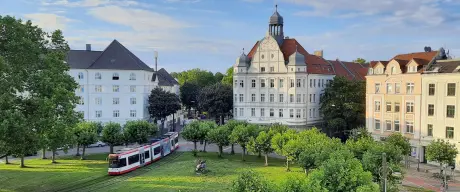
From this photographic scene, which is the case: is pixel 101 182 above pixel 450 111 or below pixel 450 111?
below

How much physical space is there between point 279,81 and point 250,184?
50503 millimetres

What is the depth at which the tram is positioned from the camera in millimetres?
38406

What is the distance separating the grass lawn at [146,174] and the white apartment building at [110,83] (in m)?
17.0

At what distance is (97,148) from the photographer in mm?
57969

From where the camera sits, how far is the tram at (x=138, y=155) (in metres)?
38.4

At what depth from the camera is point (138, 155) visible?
42156 mm

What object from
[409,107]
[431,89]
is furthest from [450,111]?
[409,107]

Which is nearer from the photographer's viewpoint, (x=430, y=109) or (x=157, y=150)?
(x=430, y=109)

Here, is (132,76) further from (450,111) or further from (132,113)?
(450,111)

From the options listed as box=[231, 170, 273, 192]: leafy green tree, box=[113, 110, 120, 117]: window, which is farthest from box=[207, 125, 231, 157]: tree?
box=[231, 170, 273, 192]: leafy green tree

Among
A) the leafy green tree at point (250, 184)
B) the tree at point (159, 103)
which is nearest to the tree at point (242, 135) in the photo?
the tree at point (159, 103)

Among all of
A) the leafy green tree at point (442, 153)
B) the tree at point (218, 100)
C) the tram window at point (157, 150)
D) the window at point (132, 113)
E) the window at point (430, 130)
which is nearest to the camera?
the leafy green tree at point (442, 153)

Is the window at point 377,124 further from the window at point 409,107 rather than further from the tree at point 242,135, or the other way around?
the tree at point 242,135

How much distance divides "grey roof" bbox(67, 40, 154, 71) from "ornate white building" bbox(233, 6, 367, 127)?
17961 millimetres
